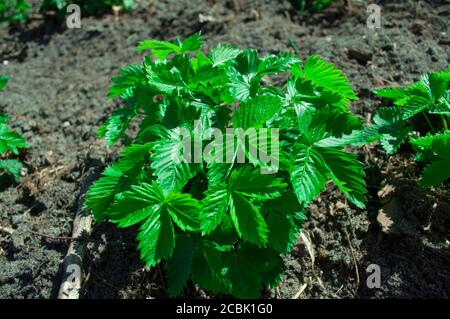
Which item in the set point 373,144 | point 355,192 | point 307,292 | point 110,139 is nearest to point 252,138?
point 355,192

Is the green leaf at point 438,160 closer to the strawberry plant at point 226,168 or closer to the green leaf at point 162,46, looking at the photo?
the strawberry plant at point 226,168

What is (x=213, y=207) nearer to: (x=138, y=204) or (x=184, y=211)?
(x=184, y=211)

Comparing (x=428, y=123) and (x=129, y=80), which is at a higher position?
(x=129, y=80)

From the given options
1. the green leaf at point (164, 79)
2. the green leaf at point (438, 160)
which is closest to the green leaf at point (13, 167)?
the green leaf at point (164, 79)


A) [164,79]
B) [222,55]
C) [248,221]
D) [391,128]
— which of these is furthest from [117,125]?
[391,128]

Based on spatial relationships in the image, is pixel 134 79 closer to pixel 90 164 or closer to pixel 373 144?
pixel 90 164

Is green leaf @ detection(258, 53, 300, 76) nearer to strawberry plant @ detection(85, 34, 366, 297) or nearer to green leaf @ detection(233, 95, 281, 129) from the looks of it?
strawberry plant @ detection(85, 34, 366, 297)

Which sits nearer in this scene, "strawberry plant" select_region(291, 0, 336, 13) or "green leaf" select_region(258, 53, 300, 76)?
"green leaf" select_region(258, 53, 300, 76)

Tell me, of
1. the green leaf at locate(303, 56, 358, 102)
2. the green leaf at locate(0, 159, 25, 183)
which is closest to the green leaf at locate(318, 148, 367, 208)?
the green leaf at locate(303, 56, 358, 102)
